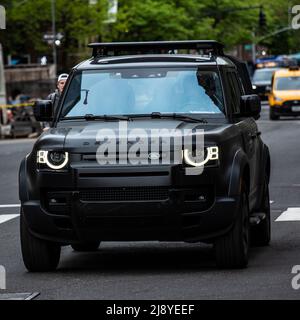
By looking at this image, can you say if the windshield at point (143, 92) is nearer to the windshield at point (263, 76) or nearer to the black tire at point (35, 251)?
the black tire at point (35, 251)

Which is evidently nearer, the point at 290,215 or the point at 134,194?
the point at 134,194

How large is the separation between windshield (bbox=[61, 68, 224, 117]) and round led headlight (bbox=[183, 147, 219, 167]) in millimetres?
1120

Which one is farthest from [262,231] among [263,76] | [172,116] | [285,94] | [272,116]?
[263,76]

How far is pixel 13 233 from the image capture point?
14.9 metres

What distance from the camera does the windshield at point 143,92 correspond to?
11.6m

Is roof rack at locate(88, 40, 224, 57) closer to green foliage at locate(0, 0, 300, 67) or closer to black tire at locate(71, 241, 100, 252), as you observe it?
black tire at locate(71, 241, 100, 252)

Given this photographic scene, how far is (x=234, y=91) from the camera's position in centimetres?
1245

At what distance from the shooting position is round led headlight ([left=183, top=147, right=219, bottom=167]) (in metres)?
10.4

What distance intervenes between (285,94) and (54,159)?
133ft

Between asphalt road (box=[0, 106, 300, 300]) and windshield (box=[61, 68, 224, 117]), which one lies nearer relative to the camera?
asphalt road (box=[0, 106, 300, 300])

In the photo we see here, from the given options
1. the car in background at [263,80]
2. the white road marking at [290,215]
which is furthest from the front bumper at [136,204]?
the car in background at [263,80]

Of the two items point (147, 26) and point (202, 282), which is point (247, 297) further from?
point (147, 26)

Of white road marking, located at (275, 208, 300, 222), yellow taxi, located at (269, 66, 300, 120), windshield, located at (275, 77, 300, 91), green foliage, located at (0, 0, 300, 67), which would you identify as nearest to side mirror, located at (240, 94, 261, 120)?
white road marking, located at (275, 208, 300, 222)

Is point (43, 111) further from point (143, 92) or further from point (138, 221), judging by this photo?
point (138, 221)
